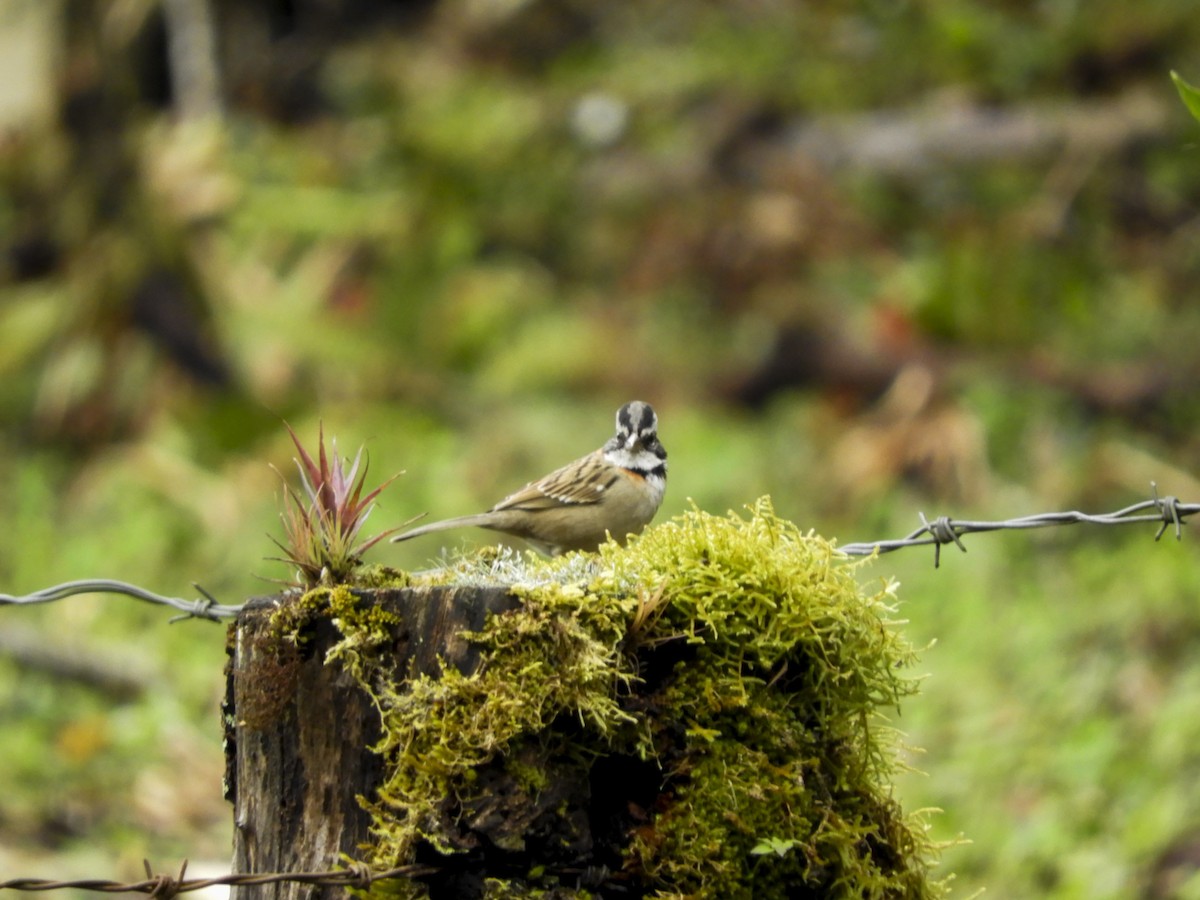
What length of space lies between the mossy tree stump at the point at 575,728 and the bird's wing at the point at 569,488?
1.78 m

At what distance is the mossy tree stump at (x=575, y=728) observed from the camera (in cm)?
275

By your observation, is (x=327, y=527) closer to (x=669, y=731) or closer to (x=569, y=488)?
(x=669, y=731)

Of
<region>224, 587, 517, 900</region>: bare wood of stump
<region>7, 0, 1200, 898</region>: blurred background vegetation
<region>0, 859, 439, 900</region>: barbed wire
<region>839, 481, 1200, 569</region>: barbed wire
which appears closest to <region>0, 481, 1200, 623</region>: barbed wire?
<region>839, 481, 1200, 569</region>: barbed wire

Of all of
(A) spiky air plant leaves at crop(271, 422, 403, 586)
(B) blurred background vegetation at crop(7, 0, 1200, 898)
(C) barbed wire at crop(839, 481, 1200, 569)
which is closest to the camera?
(A) spiky air plant leaves at crop(271, 422, 403, 586)

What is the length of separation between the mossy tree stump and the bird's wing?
5.83 feet

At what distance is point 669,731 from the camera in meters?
2.93

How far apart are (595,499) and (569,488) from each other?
105mm

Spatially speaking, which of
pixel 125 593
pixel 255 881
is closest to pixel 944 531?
pixel 255 881

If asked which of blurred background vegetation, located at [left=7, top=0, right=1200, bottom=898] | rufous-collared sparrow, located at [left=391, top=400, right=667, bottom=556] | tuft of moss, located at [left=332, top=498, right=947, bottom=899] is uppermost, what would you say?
blurred background vegetation, located at [left=7, top=0, right=1200, bottom=898]

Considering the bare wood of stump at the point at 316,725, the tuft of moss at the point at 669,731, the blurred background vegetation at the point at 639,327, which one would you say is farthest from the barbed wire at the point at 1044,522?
the blurred background vegetation at the point at 639,327

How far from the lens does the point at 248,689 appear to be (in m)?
2.90

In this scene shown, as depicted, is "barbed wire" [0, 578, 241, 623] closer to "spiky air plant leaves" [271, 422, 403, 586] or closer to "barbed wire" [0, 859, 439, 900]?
"spiky air plant leaves" [271, 422, 403, 586]

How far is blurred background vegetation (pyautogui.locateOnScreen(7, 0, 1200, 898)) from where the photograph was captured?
7805 mm

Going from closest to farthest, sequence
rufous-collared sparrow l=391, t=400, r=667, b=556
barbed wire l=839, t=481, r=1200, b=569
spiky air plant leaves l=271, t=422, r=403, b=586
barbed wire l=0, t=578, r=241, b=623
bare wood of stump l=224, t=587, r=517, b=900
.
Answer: bare wood of stump l=224, t=587, r=517, b=900
spiky air plant leaves l=271, t=422, r=403, b=586
barbed wire l=839, t=481, r=1200, b=569
barbed wire l=0, t=578, r=241, b=623
rufous-collared sparrow l=391, t=400, r=667, b=556
